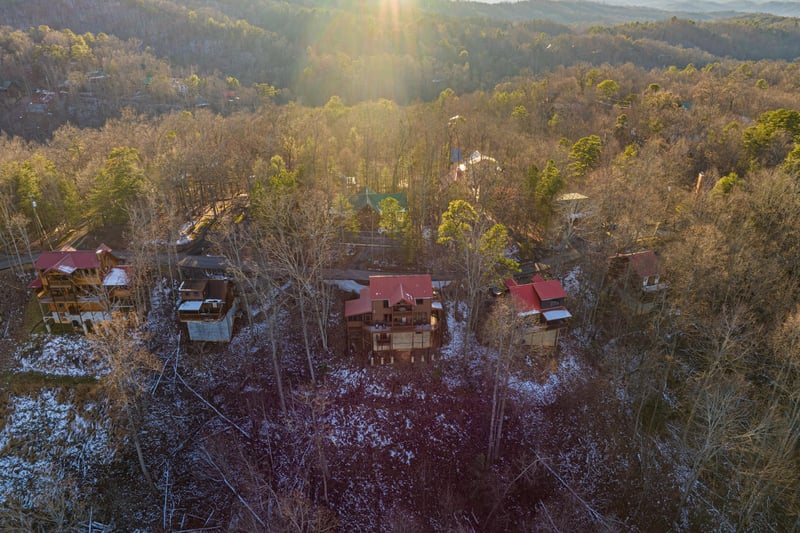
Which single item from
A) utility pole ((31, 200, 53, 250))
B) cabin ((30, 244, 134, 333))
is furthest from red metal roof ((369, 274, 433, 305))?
Answer: utility pole ((31, 200, 53, 250))

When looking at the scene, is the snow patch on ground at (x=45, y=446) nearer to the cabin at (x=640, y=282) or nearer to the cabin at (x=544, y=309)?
the cabin at (x=544, y=309)

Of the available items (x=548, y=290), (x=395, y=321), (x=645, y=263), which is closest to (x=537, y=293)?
(x=548, y=290)

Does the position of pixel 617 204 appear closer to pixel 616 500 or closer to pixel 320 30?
pixel 616 500

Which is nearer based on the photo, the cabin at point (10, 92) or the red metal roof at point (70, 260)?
the red metal roof at point (70, 260)

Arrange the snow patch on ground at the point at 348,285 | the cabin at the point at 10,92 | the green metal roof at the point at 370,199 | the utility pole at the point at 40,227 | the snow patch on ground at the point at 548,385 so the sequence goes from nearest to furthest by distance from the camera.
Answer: the snow patch on ground at the point at 548,385, the utility pole at the point at 40,227, the snow patch on ground at the point at 348,285, the green metal roof at the point at 370,199, the cabin at the point at 10,92

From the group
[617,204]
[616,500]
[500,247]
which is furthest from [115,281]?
[617,204]

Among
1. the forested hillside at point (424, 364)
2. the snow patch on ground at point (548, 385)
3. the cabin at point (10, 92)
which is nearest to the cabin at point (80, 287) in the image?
the forested hillside at point (424, 364)
